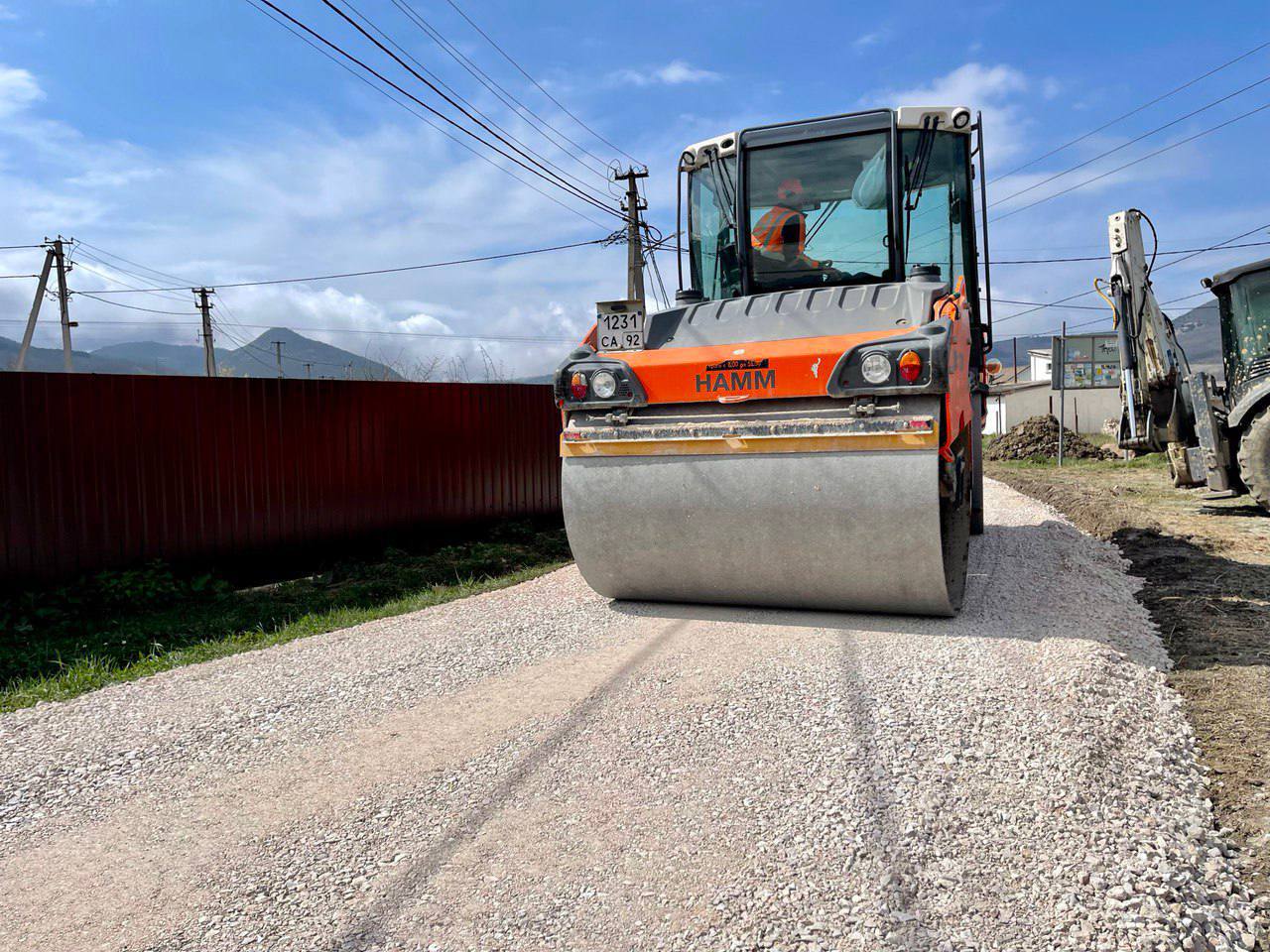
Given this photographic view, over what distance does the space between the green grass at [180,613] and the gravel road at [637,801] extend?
1.91 ft

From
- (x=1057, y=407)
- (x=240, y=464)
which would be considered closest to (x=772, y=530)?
(x=240, y=464)

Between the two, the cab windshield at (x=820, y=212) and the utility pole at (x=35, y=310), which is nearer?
the cab windshield at (x=820, y=212)

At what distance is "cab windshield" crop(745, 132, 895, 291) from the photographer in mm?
6461

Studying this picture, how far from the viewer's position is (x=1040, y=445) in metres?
24.7

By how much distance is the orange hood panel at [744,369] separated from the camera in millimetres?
4898

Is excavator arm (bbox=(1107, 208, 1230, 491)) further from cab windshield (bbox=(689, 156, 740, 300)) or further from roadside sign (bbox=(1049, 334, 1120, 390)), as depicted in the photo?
cab windshield (bbox=(689, 156, 740, 300))

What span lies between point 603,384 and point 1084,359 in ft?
94.9

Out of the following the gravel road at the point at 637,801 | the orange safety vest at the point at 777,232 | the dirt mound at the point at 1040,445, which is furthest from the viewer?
the dirt mound at the point at 1040,445

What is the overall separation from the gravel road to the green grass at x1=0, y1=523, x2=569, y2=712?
58cm

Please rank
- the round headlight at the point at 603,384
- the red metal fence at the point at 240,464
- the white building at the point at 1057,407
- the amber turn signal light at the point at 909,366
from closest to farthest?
the amber turn signal light at the point at 909,366
the round headlight at the point at 603,384
the red metal fence at the point at 240,464
the white building at the point at 1057,407

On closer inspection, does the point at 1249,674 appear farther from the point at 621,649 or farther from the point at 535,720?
the point at 535,720

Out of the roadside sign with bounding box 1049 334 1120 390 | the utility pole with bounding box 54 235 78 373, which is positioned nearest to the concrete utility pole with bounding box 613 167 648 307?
the roadside sign with bounding box 1049 334 1120 390

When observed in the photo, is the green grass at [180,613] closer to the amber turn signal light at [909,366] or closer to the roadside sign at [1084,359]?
the amber turn signal light at [909,366]

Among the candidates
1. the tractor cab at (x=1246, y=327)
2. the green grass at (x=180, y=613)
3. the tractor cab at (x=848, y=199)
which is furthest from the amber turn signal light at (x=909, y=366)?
the tractor cab at (x=1246, y=327)
